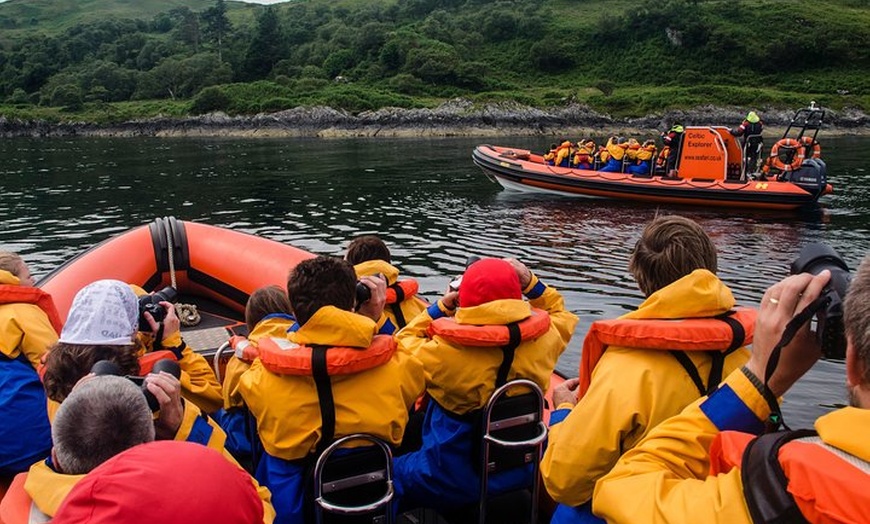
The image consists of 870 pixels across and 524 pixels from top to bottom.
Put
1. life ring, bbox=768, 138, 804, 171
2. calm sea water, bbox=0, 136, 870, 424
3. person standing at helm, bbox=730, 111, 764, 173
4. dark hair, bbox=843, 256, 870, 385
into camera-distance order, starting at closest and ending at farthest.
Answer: dark hair, bbox=843, 256, 870, 385
calm sea water, bbox=0, 136, 870, 424
person standing at helm, bbox=730, 111, 764, 173
life ring, bbox=768, 138, 804, 171

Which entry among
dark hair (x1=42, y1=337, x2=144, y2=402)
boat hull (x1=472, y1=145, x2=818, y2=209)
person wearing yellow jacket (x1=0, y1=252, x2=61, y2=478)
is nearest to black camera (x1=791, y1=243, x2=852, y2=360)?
dark hair (x1=42, y1=337, x2=144, y2=402)

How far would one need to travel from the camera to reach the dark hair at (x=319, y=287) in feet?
7.91

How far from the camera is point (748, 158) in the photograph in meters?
15.7

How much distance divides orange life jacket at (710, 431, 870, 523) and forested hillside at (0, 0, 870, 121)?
5130 centimetres

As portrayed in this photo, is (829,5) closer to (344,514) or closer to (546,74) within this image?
(546,74)

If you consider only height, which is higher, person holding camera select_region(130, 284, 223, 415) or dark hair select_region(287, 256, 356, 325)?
dark hair select_region(287, 256, 356, 325)

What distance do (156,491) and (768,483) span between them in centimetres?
97

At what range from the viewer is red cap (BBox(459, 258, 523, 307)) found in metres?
2.62

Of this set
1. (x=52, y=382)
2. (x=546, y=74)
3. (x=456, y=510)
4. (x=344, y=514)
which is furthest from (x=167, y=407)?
(x=546, y=74)

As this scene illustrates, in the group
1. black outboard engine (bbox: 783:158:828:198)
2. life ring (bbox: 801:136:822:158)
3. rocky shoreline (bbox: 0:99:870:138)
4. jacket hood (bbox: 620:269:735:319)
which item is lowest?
rocky shoreline (bbox: 0:99:870:138)

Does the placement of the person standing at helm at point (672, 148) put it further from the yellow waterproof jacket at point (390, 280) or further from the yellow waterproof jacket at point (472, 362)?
the yellow waterproof jacket at point (472, 362)

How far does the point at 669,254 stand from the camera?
6.68 feet

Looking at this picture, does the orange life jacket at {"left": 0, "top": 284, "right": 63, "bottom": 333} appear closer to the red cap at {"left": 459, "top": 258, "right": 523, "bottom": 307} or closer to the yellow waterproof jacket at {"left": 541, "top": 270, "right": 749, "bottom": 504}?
the red cap at {"left": 459, "top": 258, "right": 523, "bottom": 307}

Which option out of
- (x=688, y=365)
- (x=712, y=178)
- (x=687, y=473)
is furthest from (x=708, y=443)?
(x=712, y=178)
